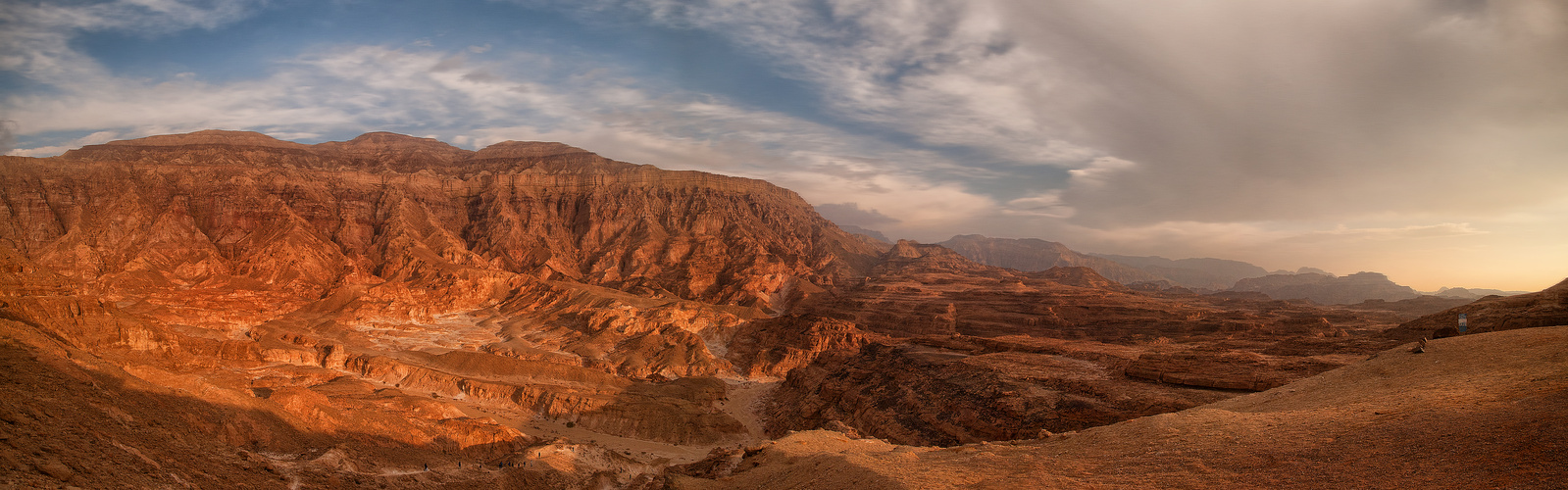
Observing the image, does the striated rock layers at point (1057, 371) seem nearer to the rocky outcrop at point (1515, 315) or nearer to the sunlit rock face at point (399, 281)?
the rocky outcrop at point (1515, 315)

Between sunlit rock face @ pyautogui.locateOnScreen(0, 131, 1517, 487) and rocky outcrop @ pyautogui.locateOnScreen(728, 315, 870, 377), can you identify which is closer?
sunlit rock face @ pyautogui.locateOnScreen(0, 131, 1517, 487)

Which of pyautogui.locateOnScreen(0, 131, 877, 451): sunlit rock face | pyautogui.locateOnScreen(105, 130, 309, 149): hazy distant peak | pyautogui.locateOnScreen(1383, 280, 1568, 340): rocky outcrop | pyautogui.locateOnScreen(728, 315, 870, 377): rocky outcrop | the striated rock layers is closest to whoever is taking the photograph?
pyautogui.locateOnScreen(1383, 280, 1568, 340): rocky outcrop

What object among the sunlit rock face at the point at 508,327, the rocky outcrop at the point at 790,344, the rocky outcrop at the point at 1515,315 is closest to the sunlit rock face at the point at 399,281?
the sunlit rock face at the point at 508,327

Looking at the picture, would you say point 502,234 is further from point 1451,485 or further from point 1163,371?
point 1451,485

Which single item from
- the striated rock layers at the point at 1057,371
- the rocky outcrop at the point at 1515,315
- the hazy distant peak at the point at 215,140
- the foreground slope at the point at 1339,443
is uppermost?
the hazy distant peak at the point at 215,140

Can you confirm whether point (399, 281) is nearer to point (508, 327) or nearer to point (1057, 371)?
point (508, 327)

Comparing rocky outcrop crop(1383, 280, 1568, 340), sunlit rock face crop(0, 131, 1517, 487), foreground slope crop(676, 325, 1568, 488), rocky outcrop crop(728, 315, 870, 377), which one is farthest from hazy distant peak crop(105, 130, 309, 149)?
rocky outcrop crop(1383, 280, 1568, 340)

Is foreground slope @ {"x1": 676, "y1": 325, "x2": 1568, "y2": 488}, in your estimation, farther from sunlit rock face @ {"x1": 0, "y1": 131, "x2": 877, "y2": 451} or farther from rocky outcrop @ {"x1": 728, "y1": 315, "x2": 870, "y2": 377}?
rocky outcrop @ {"x1": 728, "y1": 315, "x2": 870, "y2": 377}

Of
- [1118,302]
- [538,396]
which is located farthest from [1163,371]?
[1118,302]

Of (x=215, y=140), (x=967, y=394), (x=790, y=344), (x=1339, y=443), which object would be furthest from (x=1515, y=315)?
(x=215, y=140)

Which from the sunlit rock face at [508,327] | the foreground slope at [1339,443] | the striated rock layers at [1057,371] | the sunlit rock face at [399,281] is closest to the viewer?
the foreground slope at [1339,443]
